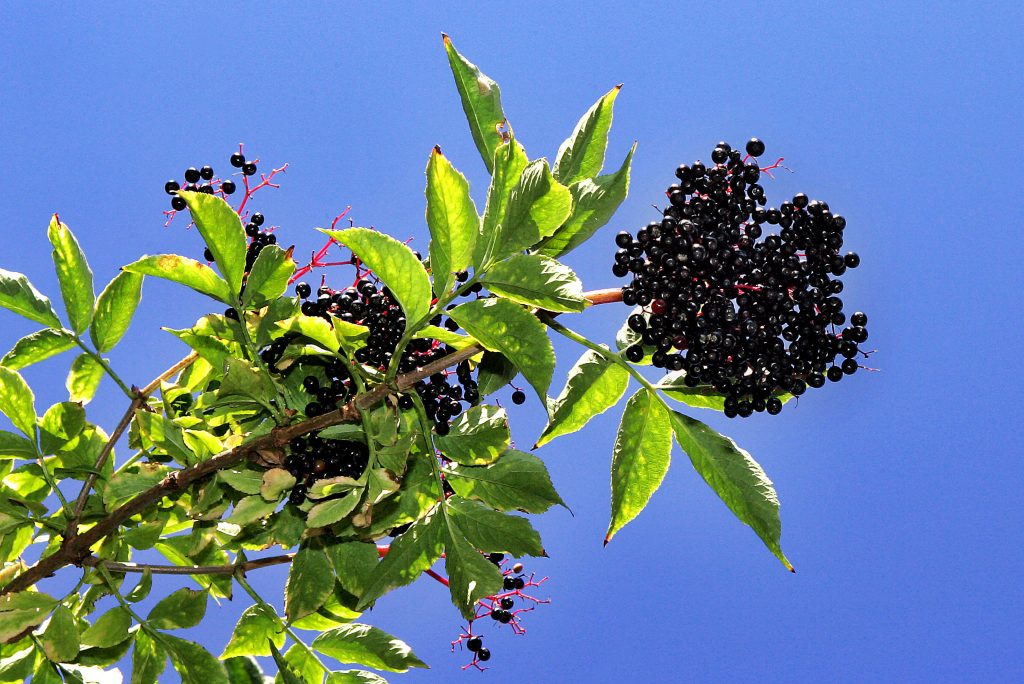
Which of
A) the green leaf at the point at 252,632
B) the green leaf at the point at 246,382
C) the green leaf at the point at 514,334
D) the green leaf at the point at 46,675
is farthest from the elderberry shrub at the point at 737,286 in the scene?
the green leaf at the point at 46,675

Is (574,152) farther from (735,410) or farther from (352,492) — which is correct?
(352,492)

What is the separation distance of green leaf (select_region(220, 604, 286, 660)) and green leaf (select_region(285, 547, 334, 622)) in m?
0.27

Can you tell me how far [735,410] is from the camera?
6.21 feet

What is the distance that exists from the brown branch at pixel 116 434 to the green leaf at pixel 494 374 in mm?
733

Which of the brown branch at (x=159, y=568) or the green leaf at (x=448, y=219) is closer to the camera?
the green leaf at (x=448, y=219)

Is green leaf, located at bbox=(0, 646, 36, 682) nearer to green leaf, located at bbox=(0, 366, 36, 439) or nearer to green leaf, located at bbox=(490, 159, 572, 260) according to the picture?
green leaf, located at bbox=(0, 366, 36, 439)

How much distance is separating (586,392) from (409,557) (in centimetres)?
55

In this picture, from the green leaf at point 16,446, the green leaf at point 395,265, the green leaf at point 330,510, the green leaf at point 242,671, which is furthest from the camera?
the green leaf at point 242,671

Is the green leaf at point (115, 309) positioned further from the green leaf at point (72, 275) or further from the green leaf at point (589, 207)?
the green leaf at point (589, 207)

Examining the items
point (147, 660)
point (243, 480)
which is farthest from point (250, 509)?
point (147, 660)

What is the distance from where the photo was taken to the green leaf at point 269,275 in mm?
1848

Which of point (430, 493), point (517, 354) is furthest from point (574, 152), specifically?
point (430, 493)

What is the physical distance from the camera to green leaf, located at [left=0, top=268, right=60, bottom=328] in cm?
216

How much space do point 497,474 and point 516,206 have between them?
28.2 inches
